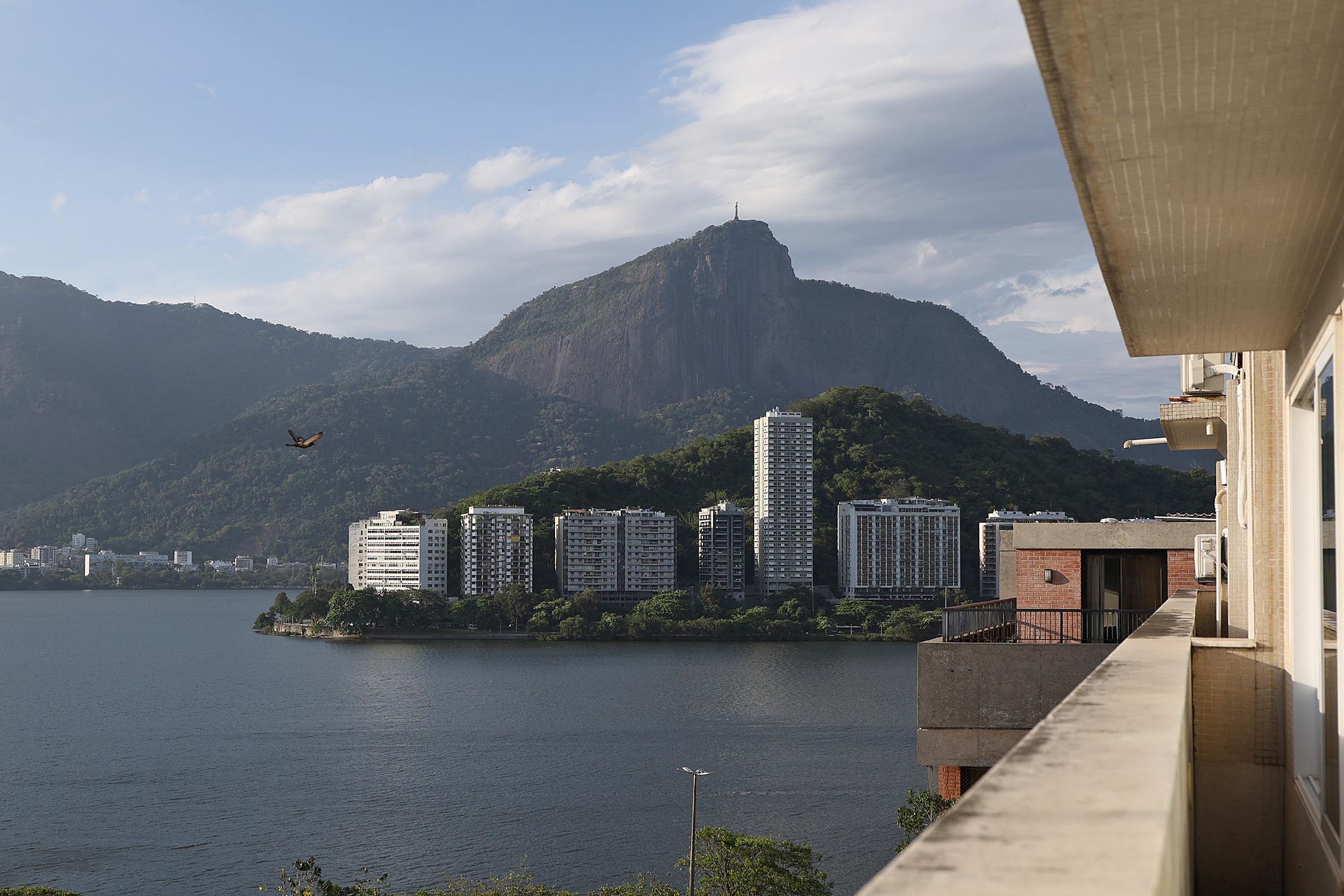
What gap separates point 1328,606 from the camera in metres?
3.13

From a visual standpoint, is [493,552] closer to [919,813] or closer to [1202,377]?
[919,813]

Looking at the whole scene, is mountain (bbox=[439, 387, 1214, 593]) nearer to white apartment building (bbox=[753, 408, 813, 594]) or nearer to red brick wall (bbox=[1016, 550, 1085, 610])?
white apartment building (bbox=[753, 408, 813, 594])

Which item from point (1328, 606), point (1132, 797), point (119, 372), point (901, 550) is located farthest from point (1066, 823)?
point (119, 372)

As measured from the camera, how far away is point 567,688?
50500mm

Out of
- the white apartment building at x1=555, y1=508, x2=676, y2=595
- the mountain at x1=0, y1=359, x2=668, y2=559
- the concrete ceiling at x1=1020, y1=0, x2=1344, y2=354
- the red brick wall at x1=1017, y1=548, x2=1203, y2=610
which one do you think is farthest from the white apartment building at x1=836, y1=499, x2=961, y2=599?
the concrete ceiling at x1=1020, y1=0, x2=1344, y2=354

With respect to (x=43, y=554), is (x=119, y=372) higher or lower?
higher

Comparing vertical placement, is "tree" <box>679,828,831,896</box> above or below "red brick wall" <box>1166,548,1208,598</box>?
below

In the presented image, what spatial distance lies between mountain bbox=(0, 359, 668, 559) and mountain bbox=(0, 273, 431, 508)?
6842mm

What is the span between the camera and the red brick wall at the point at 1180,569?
10.2 metres

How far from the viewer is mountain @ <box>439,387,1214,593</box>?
80062 mm

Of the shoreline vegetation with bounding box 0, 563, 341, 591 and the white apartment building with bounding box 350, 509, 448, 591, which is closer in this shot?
the white apartment building with bounding box 350, 509, 448, 591

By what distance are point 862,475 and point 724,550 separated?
1503 cm

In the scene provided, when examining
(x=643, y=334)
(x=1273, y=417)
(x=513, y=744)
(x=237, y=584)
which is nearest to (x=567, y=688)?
(x=513, y=744)

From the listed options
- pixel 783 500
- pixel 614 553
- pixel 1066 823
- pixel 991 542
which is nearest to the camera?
pixel 1066 823
